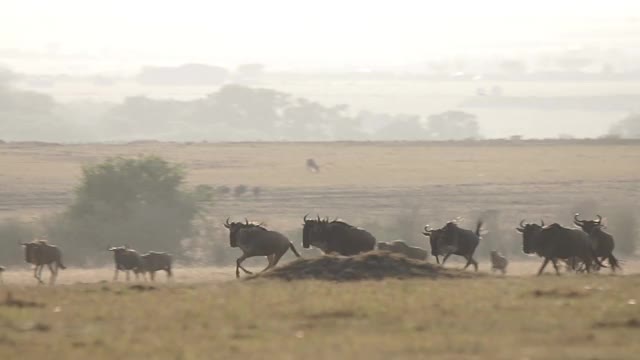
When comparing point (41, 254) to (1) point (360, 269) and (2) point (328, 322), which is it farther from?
(2) point (328, 322)

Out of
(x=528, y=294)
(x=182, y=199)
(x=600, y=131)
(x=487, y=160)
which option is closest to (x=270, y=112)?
(x=600, y=131)

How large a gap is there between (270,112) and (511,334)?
180501 millimetres

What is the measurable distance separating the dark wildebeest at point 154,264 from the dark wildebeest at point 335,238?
9.42m

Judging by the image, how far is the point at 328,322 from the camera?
19766 millimetres

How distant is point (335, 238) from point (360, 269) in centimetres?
608

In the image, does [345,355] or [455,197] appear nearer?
[345,355]

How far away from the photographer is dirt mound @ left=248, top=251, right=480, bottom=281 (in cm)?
2703

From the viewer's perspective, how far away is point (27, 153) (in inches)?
3804

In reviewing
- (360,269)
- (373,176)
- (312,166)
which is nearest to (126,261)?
(360,269)

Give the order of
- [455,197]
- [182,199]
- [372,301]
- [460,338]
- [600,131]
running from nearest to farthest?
[460,338], [372,301], [182,199], [455,197], [600,131]

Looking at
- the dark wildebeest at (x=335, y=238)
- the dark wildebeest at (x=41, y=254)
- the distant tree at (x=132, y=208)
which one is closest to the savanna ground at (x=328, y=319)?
the dark wildebeest at (x=41, y=254)

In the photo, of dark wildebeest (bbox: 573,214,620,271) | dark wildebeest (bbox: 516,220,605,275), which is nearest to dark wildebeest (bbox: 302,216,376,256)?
dark wildebeest (bbox: 516,220,605,275)

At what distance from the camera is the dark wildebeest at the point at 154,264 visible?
41.7 m

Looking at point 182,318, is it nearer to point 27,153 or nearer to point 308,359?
point 308,359
